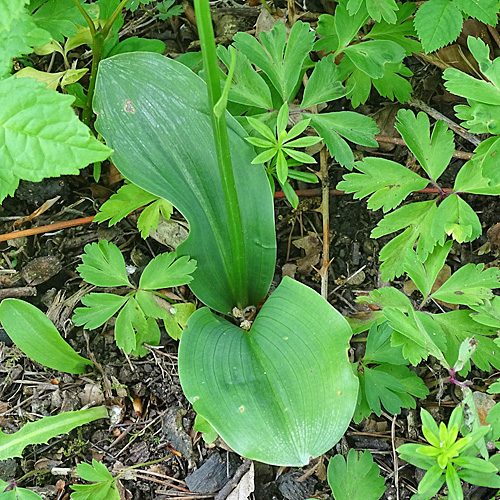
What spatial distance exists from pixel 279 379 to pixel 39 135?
82 centimetres

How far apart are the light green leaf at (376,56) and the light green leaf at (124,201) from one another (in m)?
0.79

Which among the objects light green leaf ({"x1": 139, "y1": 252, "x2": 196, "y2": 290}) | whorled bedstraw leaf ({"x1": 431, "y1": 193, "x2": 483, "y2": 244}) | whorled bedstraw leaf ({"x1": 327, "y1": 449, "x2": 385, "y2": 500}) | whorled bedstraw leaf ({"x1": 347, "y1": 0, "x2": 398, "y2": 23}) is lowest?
whorled bedstraw leaf ({"x1": 327, "y1": 449, "x2": 385, "y2": 500})

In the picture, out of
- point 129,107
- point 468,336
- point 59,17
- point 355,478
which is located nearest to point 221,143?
point 129,107

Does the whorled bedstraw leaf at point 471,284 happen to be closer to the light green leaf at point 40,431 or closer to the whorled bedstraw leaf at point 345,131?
the whorled bedstraw leaf at point 345,131

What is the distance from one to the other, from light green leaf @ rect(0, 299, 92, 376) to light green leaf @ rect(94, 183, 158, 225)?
0.38 metres

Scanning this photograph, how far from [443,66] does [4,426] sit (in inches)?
79.3

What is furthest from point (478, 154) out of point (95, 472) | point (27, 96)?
point (95, 472)

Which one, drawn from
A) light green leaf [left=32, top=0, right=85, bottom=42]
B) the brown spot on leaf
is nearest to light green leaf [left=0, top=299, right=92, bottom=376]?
the brown spot on leaf

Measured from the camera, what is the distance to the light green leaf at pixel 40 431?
1.57 meters

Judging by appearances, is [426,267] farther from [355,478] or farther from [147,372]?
[147,372]

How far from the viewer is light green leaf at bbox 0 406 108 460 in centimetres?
157

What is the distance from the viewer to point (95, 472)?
1.53 meters

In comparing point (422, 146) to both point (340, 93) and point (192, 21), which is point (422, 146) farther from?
point (192, 21)

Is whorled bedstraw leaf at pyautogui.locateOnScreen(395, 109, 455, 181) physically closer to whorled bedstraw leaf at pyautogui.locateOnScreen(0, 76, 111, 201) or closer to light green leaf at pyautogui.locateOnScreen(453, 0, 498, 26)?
light green leaf at pyautogui.locateOnScreen(453, 0, 498, 26)
